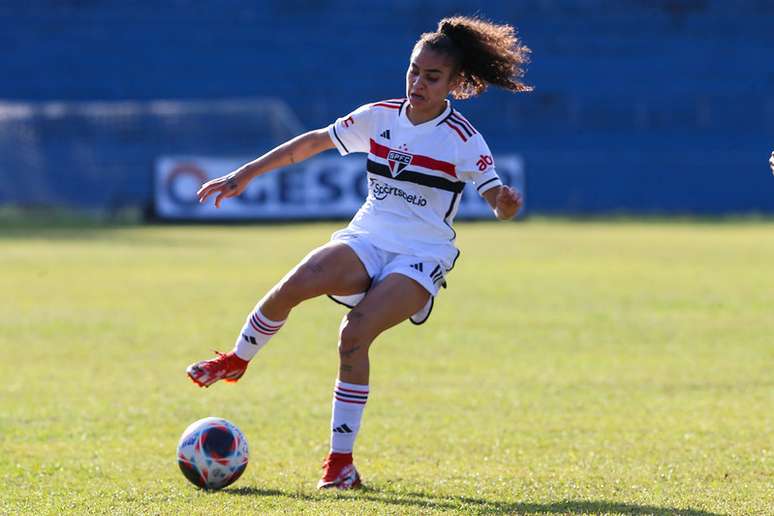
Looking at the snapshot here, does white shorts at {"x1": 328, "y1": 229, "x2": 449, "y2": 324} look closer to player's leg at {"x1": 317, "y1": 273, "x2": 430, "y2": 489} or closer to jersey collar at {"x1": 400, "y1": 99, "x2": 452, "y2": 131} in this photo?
player's leg at {"x1": 317, "y1": 273, "x2": 430, "y2": 489}

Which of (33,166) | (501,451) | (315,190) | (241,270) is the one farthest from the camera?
(33,166)

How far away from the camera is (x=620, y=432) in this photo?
7.32 m

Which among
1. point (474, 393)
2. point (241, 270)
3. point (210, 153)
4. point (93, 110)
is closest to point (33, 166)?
point (93, 110)

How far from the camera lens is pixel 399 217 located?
6.15m

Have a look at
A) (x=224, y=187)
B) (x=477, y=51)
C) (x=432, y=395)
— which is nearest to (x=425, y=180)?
(x=477, y=51)

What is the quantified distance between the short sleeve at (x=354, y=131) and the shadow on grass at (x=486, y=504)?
5.73ft

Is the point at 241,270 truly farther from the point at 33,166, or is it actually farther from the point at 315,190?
the point at 33,166

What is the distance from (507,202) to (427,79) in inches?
29.8

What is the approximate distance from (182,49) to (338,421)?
35099 mm

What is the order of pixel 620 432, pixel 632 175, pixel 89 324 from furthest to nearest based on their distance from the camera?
pixel 632 175 < pixel 89 324 < pixel 620 432

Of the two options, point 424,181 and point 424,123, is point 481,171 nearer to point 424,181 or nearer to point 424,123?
point 424,181

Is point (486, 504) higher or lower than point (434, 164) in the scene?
lower

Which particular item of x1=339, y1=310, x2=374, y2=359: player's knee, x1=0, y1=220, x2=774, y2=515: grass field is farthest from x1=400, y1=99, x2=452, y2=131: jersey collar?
x1=0, y1=220, x2=774, y2=515: grass field

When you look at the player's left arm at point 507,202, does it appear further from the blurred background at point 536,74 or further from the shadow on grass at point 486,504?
the blurred background at point 536,74
